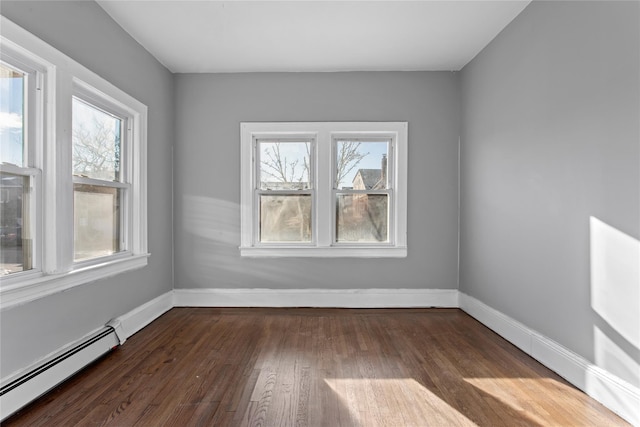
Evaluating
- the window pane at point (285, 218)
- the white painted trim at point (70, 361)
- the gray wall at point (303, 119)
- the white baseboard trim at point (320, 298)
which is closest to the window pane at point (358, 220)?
the gray wall at point (303, 119)

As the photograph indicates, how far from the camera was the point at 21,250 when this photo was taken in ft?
6.70

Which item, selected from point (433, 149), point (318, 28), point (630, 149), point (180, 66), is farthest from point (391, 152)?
point (180, 66)

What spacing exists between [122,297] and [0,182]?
137cm

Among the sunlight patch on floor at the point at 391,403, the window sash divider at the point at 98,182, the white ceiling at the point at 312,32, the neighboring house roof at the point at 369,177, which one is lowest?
the sunlight patch on floor at the point at 391,403

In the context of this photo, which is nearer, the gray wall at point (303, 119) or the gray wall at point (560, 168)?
the gray wall at point (560, 168)

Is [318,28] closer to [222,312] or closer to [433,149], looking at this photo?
[433,149]

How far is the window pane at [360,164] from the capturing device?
394 centimetres

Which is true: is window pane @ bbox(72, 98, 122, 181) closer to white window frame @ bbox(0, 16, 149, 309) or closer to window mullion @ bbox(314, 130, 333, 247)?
white window frame @ bbox(0, 16, 149, 309)

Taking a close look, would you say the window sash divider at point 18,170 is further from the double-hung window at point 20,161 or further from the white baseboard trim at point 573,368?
the white baseboard trim at point 573,368

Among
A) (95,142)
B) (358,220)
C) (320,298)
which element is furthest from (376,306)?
(95,142)

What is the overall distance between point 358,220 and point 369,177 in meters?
0.52

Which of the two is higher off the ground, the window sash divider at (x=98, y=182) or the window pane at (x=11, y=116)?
the window pane at (x=11, y=116)

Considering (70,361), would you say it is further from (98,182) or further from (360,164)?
(360,164)

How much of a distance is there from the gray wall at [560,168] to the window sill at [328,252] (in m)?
0.88
